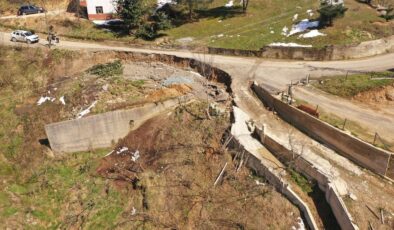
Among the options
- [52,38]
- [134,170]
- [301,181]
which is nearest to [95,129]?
[134,170]

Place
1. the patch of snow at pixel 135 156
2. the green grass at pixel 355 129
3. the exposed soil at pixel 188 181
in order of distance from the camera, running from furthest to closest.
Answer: the patch of snow at pixel 135 156
the green grass at pixel 355 129
the exposed soil at pixel 188 181

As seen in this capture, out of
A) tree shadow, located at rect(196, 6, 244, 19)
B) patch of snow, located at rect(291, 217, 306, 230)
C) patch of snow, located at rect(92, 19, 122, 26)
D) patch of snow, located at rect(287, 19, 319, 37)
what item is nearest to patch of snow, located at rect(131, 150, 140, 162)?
patch of snow, located at rect(291, 217, 306, 230)

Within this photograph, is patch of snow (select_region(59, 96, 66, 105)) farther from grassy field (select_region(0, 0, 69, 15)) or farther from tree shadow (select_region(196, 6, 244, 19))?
grassy field (select_region(0, 0, 69, 15))

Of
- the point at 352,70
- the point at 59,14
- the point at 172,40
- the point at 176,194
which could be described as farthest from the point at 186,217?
the point at 59,14

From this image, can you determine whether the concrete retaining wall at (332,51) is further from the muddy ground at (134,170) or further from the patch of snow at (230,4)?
the patch of snow at (230,4)

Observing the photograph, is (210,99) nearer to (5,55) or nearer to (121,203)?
(121,203)

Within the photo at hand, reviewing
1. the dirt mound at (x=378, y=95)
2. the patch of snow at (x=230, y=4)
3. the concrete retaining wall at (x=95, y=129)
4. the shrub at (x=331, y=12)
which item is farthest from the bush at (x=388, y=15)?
the concrete retaining wall at (x=95, y=129)

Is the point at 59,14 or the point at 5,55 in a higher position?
the point at 59,14
